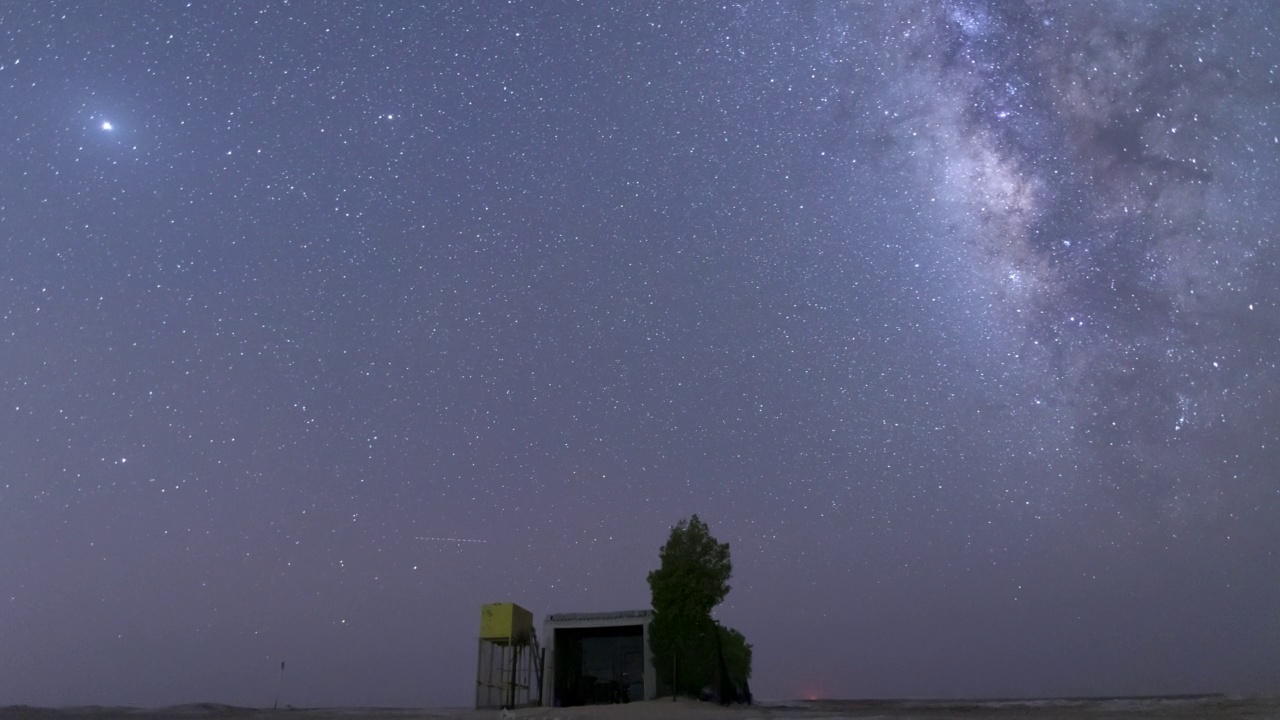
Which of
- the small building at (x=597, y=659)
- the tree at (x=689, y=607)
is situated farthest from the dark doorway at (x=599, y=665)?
the tree at (x=689, y=607)

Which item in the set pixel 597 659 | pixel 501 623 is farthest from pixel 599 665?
pixel 501 623

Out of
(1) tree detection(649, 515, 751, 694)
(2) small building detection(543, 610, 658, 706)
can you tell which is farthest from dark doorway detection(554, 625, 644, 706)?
(1) tree detection(649, 515, 751, 694)

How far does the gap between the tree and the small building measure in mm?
1450

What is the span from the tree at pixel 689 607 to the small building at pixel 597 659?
1450 millimetres

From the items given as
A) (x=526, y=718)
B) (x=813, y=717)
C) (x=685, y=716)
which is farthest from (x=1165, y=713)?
(x=526, y=718)

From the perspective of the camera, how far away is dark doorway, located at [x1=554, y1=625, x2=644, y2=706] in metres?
33.3

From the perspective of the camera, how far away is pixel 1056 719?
1839 cm

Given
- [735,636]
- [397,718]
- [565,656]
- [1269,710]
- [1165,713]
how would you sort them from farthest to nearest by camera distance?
[735,636], [565,656], [397,718], [1165,713], [1269,710]

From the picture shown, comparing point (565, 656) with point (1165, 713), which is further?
point (565, 656)

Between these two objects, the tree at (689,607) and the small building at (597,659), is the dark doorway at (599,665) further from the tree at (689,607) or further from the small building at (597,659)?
the tree at (689,607)

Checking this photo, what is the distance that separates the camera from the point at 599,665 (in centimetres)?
3634

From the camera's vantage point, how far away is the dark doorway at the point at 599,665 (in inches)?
1312

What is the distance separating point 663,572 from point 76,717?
56.7 feet

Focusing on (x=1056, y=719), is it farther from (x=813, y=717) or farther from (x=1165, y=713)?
(x=813, y=717)
